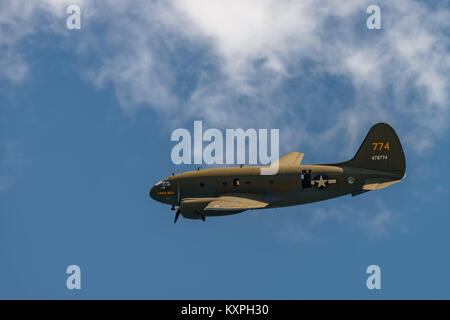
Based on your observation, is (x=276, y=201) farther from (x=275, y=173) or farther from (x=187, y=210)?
(x=187, y=210)

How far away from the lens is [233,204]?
63.0 metres

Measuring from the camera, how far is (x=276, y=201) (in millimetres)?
65125

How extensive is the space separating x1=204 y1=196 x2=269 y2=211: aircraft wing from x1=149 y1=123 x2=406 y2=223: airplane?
3.5 inches

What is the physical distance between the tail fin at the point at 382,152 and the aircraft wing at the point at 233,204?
9915 millimetres

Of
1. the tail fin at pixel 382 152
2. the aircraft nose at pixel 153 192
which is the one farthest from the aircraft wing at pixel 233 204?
the tail fin at pixel 382 152

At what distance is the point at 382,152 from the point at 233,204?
48.9ft

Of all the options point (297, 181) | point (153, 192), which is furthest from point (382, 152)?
point (153, 192)

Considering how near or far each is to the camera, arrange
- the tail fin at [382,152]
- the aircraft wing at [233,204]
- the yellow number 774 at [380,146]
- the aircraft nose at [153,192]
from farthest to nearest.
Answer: the aircraft nose at [153,192] < the yellow number 774 at [380,146] < the tail fin at [382,152] < the aircraft wing at [233,204]

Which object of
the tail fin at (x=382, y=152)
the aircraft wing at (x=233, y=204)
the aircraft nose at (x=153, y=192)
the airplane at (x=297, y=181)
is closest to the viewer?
the aircraft wing at (x=233, y=204)

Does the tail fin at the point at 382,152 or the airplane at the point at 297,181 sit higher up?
the tail fin at the point at 382,152

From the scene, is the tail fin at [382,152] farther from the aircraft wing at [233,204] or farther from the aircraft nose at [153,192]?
the aircraft nose at [153,192]

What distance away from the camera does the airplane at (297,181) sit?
64938 mm
